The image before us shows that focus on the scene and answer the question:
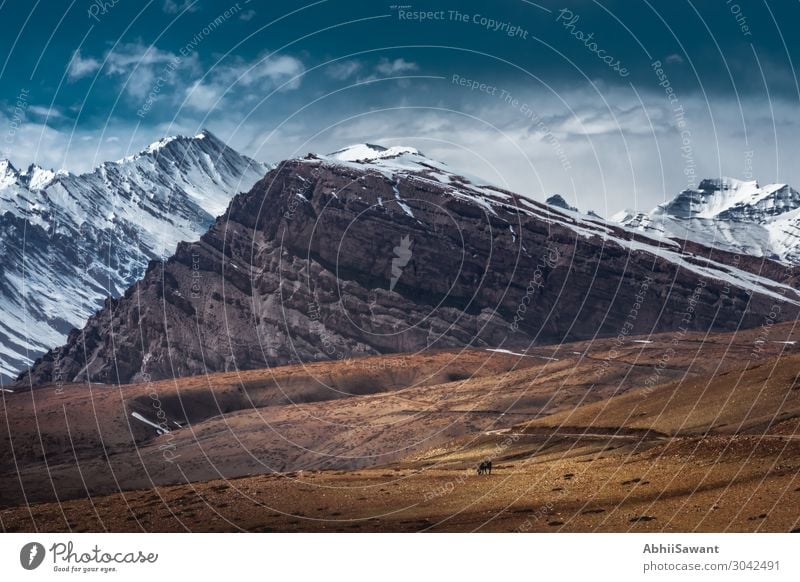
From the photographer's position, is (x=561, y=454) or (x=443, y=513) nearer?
(x=443, y=513)

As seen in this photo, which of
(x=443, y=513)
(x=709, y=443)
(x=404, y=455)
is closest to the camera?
(x=443, y=513)

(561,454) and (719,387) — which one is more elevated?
(719,387)

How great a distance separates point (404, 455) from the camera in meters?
171

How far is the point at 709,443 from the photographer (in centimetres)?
8475

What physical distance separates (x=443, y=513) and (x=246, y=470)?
107 m
